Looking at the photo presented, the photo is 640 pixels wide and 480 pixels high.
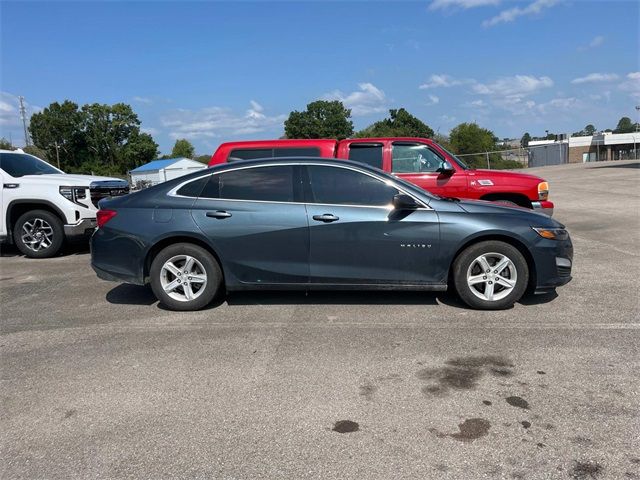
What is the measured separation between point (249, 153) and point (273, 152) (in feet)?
1.40

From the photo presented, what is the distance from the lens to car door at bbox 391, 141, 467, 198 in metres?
8.28

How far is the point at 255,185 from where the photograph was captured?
17.9ft

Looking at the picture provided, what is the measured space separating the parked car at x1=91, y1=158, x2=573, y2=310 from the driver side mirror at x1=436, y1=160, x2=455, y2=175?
2.80 metres

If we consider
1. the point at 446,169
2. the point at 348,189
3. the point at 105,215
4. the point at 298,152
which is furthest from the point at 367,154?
A: the point at 105,215

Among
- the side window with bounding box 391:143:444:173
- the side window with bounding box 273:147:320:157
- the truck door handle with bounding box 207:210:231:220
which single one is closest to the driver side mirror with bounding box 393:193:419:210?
the truck door handle with bounding box 207:210:231:220

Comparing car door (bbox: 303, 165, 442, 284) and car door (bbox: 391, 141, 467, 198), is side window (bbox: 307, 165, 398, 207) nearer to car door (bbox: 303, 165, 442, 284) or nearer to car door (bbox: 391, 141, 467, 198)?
car door (bbox: 303, 165, 442, 284)

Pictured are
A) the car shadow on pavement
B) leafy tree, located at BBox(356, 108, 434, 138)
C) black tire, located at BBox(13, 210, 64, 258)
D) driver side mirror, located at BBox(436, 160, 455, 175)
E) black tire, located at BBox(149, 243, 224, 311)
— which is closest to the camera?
black tire, located at BBox(149, 243, 224, 311)

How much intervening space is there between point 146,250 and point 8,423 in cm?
237

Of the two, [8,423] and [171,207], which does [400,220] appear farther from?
[8,423]

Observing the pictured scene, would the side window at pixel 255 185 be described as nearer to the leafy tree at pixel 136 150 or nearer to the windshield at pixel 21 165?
the windshield at pixel 21 165

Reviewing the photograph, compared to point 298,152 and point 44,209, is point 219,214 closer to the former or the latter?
point 298,152

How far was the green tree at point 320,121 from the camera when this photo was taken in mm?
82125

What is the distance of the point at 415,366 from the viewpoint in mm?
3975

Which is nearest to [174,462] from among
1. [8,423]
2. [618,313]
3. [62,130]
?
[8,423]
